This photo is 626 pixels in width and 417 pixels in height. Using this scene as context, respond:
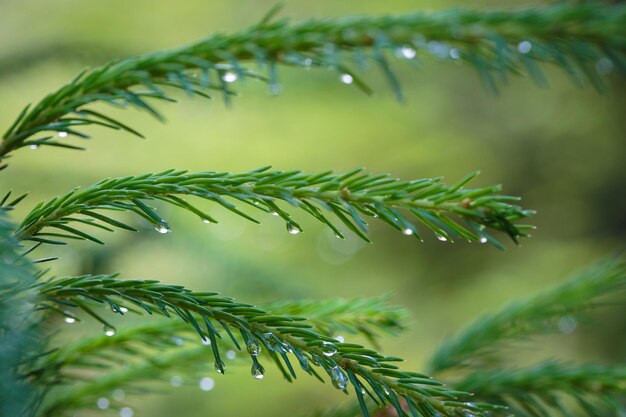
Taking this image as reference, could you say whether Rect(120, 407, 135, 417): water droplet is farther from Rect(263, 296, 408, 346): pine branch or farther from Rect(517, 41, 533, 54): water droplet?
Rect(517, 41, 533, 54): water droplet

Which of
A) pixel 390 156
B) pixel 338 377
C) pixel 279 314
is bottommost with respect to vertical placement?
pixel 338 377

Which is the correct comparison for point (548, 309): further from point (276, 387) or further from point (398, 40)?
point (276, 387)

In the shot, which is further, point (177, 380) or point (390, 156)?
point (390, 156)

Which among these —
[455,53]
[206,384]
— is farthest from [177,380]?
[455,53]

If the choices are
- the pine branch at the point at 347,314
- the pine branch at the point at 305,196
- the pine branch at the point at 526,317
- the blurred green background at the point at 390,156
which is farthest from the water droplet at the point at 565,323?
the blurred green background at the point at 390,156

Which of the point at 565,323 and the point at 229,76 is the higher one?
the point at 229,76

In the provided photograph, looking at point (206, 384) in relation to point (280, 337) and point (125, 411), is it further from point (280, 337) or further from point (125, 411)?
point (280, 337)

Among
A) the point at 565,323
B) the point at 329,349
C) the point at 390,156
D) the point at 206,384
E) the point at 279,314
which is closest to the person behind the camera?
the point at 329,349

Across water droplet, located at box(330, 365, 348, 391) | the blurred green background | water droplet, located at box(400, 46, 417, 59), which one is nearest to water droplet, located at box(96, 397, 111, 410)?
water droplet, located at box(330, 365, 348, 391)

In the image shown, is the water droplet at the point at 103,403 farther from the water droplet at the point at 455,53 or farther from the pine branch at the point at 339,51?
the water droplet at the point at 455,53
